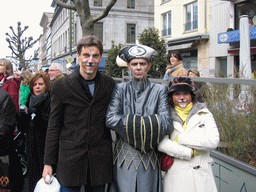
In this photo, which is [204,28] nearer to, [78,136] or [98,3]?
[98,3]

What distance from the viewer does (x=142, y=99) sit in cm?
241

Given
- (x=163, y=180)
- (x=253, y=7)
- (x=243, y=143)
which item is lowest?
(x=163, y=180)

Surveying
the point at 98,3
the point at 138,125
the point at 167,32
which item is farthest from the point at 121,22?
the point at 138,125

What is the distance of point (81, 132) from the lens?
2479 mm

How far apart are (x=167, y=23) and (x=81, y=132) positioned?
2438 centimetres

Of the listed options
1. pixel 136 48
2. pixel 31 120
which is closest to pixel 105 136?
pixel 136 48

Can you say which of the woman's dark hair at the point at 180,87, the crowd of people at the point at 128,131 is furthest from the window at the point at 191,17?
the crowd of people at the point at 128,131

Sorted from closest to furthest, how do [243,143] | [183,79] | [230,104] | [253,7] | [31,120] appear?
[183,79] → [243,143] → [230,104] → [31,120] → [253,7]

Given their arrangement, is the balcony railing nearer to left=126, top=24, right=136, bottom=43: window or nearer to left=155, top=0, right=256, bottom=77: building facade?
left=155, top=0, right=256, bottom=77: building facade

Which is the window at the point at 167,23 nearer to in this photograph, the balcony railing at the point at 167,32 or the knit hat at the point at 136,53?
the balcony railing at the point at 167,32

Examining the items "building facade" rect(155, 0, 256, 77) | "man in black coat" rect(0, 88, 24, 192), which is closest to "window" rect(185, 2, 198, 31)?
"building facade" rect(155, 0, 256, 77)

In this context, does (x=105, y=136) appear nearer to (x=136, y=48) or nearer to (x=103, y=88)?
(x=103, y=88)

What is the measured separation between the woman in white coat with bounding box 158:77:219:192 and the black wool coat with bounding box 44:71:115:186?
1.79ft

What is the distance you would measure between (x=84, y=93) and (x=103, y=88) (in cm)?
18
